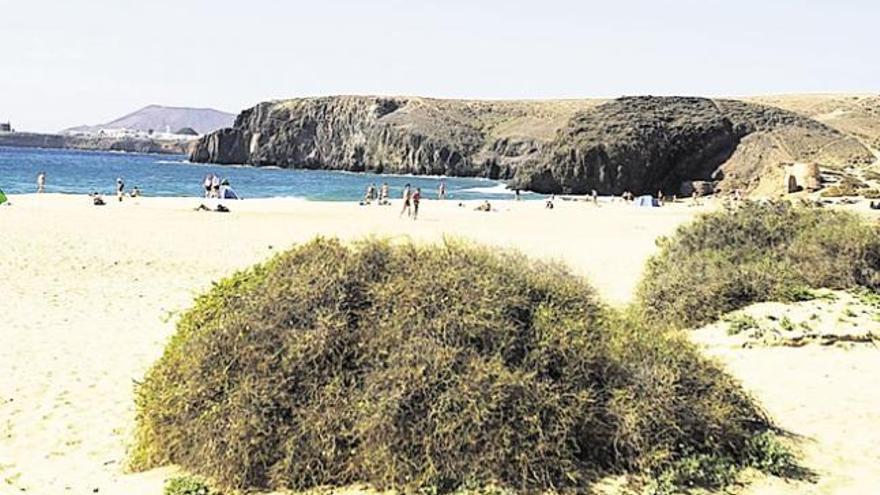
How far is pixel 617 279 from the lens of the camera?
18.9 metres

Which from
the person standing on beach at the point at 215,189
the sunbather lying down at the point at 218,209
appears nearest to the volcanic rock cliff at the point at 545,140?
the person standing on beach at the point at 215,189

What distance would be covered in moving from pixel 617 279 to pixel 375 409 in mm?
13621

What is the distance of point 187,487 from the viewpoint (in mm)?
6059

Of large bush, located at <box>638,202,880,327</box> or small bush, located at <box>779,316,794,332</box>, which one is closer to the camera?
small bush, located at <box>779,316,794,332</box>

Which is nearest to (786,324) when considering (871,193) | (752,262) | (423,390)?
(752,262)

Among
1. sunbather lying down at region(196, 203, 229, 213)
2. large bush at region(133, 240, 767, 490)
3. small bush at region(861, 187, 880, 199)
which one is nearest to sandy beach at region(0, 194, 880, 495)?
large bush at region(133, 240, 767, 490)

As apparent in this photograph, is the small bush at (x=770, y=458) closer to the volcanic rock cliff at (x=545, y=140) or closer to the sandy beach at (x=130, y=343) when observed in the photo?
the sandy beach at (x=130, y=343)

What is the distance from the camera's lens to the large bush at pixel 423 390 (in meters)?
5.88

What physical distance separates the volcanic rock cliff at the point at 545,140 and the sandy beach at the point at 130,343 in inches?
1641

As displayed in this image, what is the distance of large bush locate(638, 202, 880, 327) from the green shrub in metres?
7.40

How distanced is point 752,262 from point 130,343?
29.5 feet

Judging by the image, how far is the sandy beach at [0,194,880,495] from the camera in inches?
285

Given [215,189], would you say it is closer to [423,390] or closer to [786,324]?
[786,324]

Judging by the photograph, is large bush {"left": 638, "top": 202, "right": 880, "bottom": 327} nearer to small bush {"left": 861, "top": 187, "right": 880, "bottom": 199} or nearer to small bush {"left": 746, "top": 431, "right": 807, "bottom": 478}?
small bush {"left": 746, "top": 431, "right": 807, "bottom": 478}
